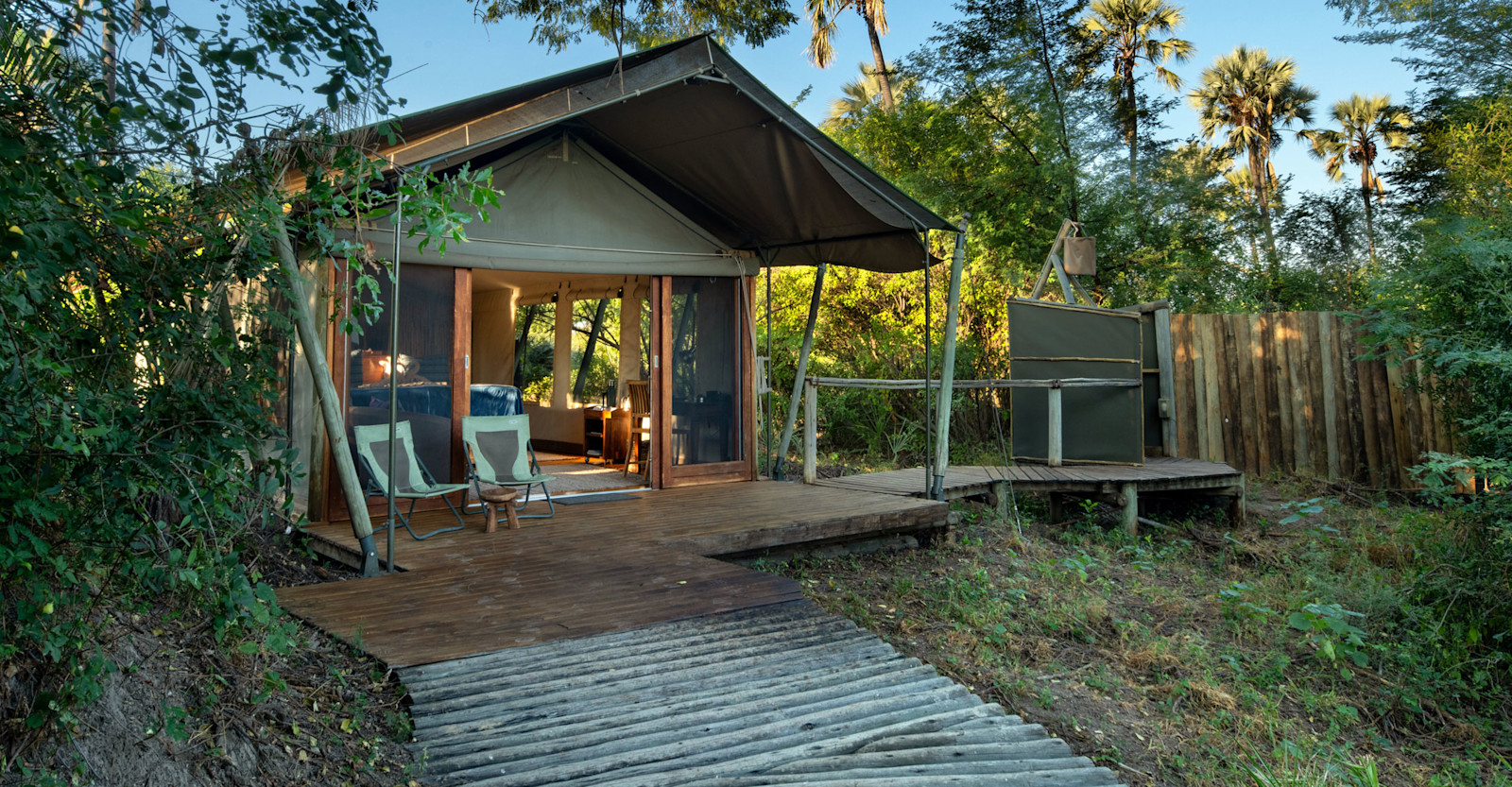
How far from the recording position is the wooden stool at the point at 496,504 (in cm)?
568

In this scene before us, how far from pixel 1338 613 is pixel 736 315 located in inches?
191

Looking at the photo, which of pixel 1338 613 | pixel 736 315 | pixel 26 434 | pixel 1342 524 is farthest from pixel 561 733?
pixel 1342 524

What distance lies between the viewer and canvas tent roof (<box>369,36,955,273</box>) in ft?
15.9

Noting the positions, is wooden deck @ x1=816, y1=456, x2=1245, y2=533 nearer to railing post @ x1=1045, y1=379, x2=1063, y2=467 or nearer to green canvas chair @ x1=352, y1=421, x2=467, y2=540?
railing post @ x1=1045, y1=379, x2=1063, y2=467

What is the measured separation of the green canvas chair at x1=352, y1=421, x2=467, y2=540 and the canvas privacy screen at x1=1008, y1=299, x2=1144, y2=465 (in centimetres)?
518

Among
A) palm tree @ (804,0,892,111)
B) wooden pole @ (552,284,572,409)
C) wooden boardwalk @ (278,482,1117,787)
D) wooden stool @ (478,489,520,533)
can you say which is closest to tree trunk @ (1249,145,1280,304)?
palm tree @ (804,0,892,111)

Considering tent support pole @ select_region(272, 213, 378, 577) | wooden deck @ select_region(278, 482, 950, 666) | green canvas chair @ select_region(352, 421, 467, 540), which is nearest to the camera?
wooden deck @ select_region(278, 482, 950, 666)

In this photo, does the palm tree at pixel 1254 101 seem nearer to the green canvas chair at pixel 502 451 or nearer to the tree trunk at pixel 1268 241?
the tree trunk at pixel 1268 241

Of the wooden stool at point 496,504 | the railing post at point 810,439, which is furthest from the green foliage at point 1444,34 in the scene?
the wooden stool at point 496,504

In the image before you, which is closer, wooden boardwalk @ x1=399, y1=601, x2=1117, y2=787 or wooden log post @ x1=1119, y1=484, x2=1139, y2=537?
wooden boardwalk @ x1=399, y1=601, x2=1117, y2=787

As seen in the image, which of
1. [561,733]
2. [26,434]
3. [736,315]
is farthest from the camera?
[736,315]

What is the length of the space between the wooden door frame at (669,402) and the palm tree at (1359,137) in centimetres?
1619

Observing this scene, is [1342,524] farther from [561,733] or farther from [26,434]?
[26,434]

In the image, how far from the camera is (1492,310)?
17.6ft
